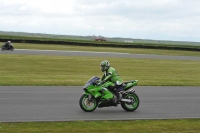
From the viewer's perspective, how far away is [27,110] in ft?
37.8

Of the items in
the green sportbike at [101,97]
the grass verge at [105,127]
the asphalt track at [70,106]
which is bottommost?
the grass verge at [105,127]

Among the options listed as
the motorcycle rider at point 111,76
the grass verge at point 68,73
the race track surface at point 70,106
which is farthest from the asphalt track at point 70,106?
the grass verge at point 68,73

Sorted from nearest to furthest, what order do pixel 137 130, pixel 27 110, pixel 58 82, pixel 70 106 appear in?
pixel 137 130 < pixel 27 110 < pixel 70 106 < pixel 58 82

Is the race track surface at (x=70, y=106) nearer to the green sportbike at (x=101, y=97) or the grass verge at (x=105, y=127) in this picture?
the green sportbike at (x=101, y=97)

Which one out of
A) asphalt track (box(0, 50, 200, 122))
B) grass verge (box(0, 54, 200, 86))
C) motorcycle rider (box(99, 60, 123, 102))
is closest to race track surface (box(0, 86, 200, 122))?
Answer: asphalt track (box(0, 50, 200, 122))

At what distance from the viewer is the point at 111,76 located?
39.0ft

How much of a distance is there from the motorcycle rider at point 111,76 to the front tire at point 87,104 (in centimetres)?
69

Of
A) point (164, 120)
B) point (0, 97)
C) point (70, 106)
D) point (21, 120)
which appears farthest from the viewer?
point (0, 97)

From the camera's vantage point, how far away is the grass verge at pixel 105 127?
29.5 feet

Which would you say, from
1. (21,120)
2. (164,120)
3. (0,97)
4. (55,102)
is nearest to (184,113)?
(164,120)

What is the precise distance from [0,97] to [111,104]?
4.53m

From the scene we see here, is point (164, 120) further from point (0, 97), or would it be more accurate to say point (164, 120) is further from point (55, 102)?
point (0, 97)

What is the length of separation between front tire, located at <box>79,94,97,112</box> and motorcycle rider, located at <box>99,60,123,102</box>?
0.69 meters

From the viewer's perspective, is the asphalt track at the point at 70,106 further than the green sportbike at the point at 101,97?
No
